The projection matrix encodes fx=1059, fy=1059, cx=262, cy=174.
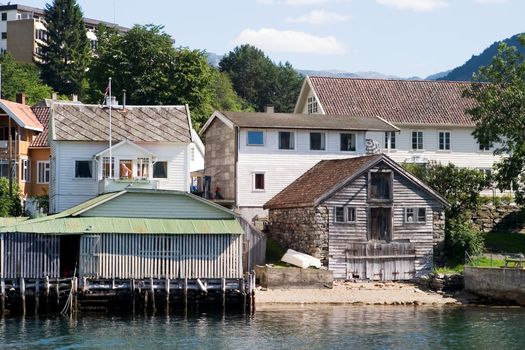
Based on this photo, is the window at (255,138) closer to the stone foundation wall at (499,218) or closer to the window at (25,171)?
the stone foundation wall at (499,218)

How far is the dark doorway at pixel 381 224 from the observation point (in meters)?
66.4

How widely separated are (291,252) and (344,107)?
21840 mm

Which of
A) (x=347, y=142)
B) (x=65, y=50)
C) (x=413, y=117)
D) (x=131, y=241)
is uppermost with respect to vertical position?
(x=65, y=50)

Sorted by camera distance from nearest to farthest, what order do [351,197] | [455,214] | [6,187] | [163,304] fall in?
[163,304], [351,197], [455,214], [6,187]

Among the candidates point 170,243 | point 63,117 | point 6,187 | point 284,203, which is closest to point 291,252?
point 284,203

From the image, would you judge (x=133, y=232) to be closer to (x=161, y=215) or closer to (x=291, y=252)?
(x=161, y=215)

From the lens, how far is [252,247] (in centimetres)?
6350

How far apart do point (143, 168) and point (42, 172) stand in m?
15.8

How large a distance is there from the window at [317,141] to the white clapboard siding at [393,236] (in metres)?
8.12

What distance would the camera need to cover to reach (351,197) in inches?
2596

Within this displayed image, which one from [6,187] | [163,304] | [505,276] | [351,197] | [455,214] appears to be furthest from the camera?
[6,187]

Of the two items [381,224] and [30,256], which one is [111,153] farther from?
[381,224]

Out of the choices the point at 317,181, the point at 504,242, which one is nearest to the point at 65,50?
the point at 317,181

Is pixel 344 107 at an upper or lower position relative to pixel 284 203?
upper
